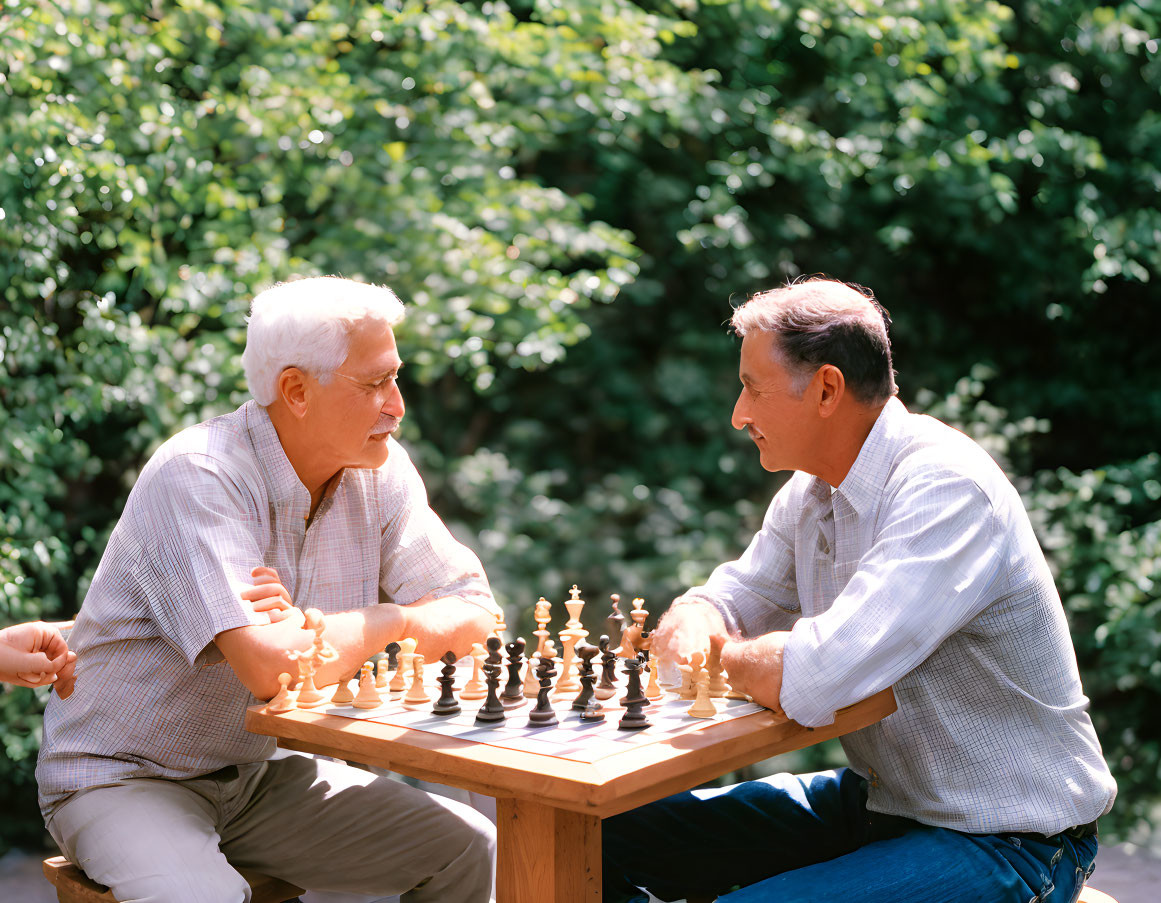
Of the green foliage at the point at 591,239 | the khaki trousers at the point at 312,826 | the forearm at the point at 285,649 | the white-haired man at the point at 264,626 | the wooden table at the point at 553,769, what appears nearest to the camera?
the wooden table at the point at 553,769

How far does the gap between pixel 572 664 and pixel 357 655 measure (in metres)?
0.47

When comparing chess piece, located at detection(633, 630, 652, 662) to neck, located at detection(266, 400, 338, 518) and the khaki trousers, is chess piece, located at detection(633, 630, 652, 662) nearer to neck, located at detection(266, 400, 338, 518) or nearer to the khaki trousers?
the khaki trousers

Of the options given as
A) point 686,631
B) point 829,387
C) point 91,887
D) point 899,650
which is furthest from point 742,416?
point 91,887

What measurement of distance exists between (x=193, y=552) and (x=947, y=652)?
1.53m

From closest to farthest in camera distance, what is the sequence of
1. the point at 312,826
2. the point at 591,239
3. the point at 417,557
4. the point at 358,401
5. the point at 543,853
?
the point at 543,853 < the point at 358,401 < the point at 312,826 < the point at 417,557 < the point at 591,239

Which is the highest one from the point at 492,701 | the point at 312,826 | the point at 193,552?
the point at 193,552

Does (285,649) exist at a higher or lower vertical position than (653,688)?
higher

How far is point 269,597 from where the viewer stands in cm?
Answer: 240

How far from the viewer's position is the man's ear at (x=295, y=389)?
271 cm

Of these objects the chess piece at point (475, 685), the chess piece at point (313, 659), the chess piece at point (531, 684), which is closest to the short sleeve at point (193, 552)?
the chess piece at point (313, 659)

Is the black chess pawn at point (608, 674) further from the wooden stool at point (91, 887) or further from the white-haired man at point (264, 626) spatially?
the wooden stool at point (91, 887)

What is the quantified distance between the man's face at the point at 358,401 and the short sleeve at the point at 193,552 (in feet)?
0.82

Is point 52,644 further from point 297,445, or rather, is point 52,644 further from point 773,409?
point 773,409

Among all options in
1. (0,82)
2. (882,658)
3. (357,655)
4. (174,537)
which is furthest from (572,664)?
(0,82)
